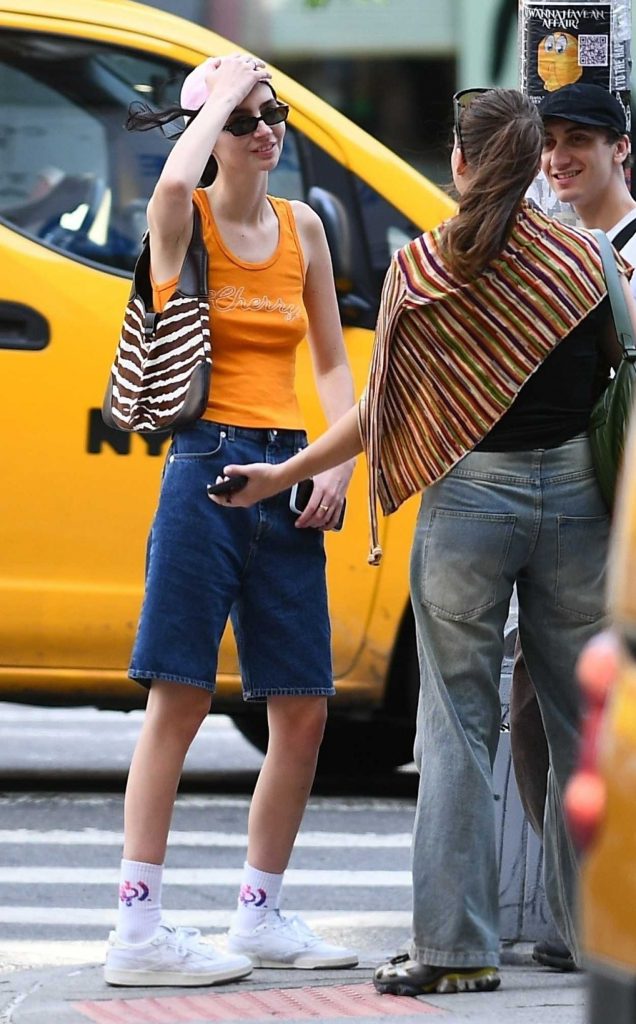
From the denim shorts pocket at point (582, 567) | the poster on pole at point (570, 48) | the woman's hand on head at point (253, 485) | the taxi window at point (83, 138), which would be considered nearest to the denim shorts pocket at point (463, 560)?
the denim shorts pocket at point (582, 567)

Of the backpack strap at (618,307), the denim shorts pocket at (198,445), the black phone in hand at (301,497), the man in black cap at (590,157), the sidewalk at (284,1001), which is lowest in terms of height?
the sidewalk at (284,1001)

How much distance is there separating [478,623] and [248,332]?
796mm

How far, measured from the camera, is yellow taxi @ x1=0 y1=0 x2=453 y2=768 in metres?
6.88

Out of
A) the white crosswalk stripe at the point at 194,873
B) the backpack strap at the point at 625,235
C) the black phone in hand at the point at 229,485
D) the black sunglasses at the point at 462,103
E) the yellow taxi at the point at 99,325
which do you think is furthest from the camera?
the yellow taxi at the point at 99,325

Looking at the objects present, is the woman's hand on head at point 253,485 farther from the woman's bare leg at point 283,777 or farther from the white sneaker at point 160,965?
the white sneaker at point 160,965

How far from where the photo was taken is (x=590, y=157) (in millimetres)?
4527

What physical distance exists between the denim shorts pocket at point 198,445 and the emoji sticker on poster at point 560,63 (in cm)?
117

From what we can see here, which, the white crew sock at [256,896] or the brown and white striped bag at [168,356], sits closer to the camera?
the brown and white striped bag at [168,356]

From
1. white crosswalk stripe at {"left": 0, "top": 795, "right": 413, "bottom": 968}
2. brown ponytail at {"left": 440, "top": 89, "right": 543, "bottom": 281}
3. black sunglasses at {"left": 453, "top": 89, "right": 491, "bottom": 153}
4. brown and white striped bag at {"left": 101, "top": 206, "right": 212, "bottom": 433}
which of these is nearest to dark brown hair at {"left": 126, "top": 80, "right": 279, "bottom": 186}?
brown and white striped bag at {"left": 101, "top": 206, "right": 212, "bottom": 433}

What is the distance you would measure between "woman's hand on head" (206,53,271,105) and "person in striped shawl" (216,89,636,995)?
1.66ft

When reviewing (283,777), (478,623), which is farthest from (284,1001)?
(478,623)

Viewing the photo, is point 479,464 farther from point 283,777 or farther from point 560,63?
point 560,63

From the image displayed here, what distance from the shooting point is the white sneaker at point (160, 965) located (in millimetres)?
4484

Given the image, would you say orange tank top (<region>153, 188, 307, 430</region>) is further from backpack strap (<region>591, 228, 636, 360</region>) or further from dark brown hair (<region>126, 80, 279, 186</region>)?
backpack strap (<region>591, 228, 636, 360</region>)
